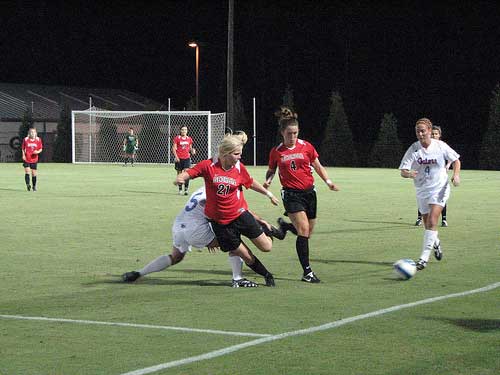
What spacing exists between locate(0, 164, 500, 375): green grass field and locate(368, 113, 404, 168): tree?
38452mm

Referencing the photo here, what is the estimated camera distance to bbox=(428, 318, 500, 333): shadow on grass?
833 cm

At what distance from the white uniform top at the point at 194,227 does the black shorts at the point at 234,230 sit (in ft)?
0.46

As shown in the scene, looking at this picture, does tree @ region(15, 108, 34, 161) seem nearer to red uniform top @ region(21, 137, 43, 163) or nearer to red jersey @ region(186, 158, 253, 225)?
red uniform top @ region(21, 137, 43, 163)

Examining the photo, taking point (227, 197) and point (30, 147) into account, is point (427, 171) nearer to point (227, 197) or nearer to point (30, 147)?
point (227, 197)

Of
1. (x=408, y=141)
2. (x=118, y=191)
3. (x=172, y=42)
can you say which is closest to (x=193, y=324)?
(x=118, y=191)

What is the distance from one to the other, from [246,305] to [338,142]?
49.8 m

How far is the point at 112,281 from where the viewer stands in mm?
11336

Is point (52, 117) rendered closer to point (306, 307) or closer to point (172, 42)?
point (172, 42)

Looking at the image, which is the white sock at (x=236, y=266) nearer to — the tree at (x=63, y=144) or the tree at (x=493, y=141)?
the tree at (x=493, y=141)

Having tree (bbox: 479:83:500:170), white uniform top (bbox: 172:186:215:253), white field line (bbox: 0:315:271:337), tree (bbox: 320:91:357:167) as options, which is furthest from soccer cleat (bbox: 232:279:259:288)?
tree (bbox: 320:91:357:167)

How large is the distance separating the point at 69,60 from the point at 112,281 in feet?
263

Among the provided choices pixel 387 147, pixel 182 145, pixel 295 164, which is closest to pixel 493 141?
pixel 387 147

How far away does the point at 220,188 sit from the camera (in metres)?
10.6

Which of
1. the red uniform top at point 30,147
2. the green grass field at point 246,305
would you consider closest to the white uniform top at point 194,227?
the green grass field at point 246,305
